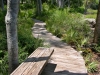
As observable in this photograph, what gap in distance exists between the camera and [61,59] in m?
5.62

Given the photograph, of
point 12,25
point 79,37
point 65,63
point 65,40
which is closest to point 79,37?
point 79,37

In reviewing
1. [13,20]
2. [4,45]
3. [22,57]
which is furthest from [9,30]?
[4,45]

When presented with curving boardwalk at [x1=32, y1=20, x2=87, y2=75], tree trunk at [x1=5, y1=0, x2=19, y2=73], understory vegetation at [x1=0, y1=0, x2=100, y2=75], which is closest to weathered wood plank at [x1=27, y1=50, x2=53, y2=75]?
curving boardwalk at [x1=32, y1=20, x2=87, y2=75]

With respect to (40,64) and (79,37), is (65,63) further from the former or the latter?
(79,37)

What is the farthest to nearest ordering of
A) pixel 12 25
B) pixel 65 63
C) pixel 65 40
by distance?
pixel 65 40 < pixel 65 63 < pixel 12 25

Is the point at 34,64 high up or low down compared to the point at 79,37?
up

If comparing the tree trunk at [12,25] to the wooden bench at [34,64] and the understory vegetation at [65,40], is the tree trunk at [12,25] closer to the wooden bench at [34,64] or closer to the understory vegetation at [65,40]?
the wooden bench at [34,64]

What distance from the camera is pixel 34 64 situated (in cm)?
356

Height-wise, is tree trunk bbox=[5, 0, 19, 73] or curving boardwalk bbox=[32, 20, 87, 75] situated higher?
tree trunk bbox=[5, 0, 19, 73]

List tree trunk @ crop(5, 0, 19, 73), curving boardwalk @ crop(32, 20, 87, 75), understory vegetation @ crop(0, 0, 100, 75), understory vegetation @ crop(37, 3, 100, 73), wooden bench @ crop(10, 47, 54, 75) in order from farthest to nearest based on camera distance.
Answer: understory vegetation @ crop(37, 3, 100, 73)
understory vegetation @ crop(0, 0, 100, 75)
curving boardwalk @ crop(32, 20, 87, 75)
tree trunk @ crop(5, 0, 19, 73)
wooden bench @ crop(10, 47, 54, 75)

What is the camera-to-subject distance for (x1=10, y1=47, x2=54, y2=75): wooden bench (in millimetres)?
3174

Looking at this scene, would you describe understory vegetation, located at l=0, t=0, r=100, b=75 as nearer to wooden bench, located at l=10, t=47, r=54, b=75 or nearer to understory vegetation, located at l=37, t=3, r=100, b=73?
understory vegetation, located at l=37, t=3, r=100, b=73

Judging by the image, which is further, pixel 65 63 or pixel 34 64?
pixel 65 63

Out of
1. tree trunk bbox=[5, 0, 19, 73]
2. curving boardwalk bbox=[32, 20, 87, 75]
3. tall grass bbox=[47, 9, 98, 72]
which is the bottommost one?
curving boardwalk bbox=[32, 20, 87, 75]
